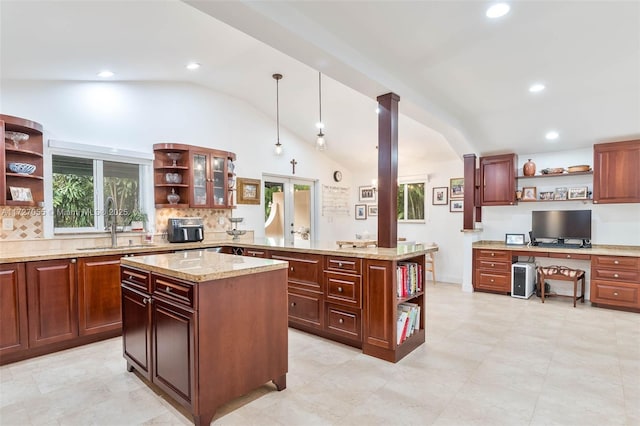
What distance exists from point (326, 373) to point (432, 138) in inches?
167

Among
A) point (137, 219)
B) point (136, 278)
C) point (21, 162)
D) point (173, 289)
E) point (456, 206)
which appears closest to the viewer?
point (173, 289)

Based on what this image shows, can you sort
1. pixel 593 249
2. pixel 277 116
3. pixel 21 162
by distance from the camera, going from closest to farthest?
pixel 21 162 < pixel 593 249 < pixel 277 116

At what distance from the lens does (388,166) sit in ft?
10.8

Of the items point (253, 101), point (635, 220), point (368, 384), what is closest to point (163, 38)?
point (253, 101)

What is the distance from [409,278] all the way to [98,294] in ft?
9.73

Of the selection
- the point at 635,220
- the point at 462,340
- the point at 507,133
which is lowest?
the point at 462,340

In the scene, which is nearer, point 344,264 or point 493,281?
point 344,264

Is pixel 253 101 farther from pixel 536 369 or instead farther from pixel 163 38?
pixel 536 369

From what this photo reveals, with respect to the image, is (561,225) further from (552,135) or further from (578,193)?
(552,135)

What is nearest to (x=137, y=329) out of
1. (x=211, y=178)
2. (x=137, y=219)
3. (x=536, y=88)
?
(x=137, y=219)

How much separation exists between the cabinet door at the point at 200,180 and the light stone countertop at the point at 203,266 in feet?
6.62

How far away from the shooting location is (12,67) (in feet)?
9.84

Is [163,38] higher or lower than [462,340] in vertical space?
higher

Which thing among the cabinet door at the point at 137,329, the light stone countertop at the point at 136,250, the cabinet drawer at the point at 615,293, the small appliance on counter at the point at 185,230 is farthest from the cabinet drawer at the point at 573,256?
the cabinet door at the point at 137,329
